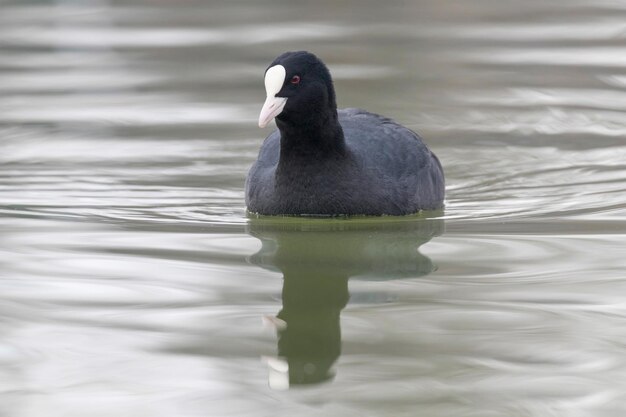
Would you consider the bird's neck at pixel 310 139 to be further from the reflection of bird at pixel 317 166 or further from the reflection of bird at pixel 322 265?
the reflection of bird at pixel 322 265

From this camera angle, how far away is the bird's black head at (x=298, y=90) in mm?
6785

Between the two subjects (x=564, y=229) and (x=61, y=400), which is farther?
(x=564, y=229)

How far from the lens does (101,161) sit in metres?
8.87

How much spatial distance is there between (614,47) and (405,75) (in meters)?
2.30

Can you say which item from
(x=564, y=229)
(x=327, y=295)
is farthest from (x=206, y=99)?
(x=327, y=295)

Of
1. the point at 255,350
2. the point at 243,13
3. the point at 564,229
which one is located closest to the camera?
the point at 255,350

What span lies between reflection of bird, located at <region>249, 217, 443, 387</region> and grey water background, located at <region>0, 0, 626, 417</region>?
16 mm

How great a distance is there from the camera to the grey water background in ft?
14.9

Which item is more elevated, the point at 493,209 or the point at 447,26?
the point at 447,26

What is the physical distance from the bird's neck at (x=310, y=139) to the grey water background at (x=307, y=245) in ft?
1.12

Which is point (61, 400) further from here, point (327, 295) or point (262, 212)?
point (262, 212)

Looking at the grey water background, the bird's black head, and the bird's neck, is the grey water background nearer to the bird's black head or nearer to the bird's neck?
the bird's neck

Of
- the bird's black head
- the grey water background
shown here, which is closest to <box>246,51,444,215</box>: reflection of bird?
the bird's black head

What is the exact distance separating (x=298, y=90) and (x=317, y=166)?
0.43 meters
